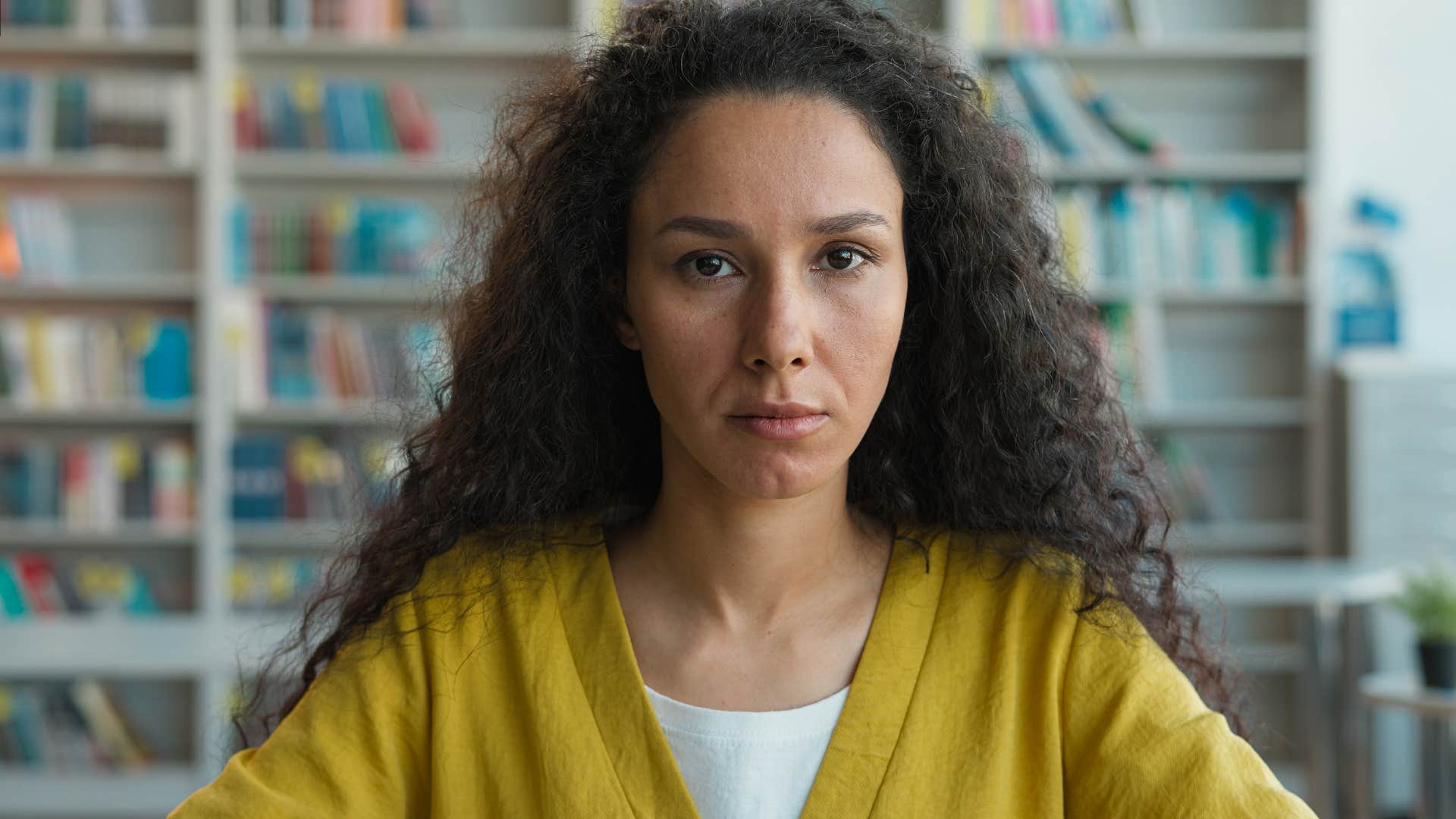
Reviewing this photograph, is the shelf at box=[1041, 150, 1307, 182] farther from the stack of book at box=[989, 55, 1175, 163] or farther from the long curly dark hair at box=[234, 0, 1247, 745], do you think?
the long curly dark hair at box=[234, 0, 1247, 745]

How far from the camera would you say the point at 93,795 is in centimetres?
306

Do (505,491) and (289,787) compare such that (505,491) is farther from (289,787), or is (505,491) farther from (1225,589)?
(1225,589)

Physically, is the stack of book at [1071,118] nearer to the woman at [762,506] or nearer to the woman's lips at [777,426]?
Answer: the woman at [762,506]

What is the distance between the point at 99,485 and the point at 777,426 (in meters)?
3.91

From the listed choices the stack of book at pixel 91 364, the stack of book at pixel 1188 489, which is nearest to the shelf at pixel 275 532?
the stack of book at pixel 91 364

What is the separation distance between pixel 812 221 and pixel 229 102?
378 cm

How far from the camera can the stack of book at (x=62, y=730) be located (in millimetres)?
4500

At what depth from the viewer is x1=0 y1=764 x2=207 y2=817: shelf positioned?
2959 millimetres

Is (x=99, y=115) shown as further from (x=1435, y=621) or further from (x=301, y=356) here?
(x=1435, y=621)

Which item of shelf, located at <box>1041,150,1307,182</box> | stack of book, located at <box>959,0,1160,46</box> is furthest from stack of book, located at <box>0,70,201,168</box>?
shelf, located at <box>1041,150,1307,182</box>

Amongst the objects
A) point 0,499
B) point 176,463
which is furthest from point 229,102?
point 0,499

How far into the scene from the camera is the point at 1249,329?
4.64 meters

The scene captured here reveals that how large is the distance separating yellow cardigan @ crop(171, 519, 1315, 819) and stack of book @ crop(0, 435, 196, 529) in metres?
3.56

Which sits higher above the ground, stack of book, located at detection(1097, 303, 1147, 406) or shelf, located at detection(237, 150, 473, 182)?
shelf, located at detection(237, 150, 473, 182)
